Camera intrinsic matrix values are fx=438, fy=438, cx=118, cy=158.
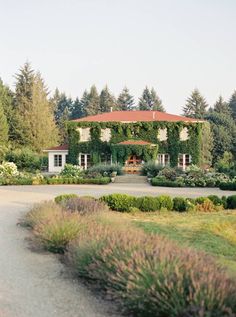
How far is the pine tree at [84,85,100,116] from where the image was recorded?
73875 mm

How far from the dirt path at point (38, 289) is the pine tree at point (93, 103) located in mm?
65708

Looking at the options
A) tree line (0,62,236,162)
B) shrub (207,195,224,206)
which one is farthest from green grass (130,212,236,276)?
tree line (0,62,236,162)

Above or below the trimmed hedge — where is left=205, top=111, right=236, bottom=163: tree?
above

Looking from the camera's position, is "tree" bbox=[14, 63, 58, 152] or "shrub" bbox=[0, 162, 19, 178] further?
"tree" bbox=[14, 63, 58, 152]

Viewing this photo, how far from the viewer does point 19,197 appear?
19.0 metres

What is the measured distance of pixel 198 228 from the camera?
11219 millimetres

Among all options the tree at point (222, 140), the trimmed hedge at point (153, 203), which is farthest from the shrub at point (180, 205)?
the tree at point (222, 140)

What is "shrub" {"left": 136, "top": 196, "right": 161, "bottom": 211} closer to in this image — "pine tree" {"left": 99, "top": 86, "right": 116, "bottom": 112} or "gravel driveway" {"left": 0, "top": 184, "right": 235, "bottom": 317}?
"gravel driveway" {"left": 0, "top": 184, "right": 235, "bottom": 317}

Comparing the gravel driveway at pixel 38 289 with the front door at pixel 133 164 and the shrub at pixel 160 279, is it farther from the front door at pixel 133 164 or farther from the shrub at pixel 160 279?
the front door at pixel 133 164

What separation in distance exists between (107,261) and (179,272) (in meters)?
1.30

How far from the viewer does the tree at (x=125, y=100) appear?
8000 centimetres

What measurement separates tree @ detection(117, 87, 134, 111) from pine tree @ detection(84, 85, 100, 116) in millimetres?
5518

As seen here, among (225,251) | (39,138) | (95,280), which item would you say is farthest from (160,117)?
(95,280)

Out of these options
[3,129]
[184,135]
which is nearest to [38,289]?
[184,135]
